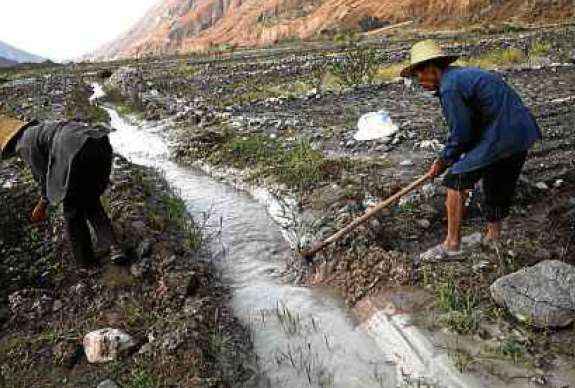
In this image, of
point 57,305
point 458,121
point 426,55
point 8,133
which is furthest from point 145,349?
point 426,55

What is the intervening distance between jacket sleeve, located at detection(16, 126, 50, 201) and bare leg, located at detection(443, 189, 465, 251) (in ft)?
10.2

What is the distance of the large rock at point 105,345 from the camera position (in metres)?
3.77

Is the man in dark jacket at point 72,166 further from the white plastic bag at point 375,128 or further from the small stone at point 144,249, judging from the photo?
the white plastic bag at point 375,128

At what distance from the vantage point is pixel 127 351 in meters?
3.81

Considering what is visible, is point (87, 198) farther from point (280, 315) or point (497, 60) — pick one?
point (497, 60)

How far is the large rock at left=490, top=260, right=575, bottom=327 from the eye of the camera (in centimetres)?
354

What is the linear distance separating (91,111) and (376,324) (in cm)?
1205

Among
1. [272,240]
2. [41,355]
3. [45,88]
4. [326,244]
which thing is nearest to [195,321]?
[41,355]

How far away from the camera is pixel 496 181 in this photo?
14.6ft

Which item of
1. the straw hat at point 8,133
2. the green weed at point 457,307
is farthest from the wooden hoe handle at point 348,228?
the straw hat at point 8,133

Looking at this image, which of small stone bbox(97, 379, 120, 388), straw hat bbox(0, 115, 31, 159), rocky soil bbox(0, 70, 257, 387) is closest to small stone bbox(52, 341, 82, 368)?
rocky soil bbox(0, 70, 257, 387)

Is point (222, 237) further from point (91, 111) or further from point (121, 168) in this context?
point (91, 111)

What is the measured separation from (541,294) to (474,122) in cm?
130

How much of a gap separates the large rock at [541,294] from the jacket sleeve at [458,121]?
969 millimetres
